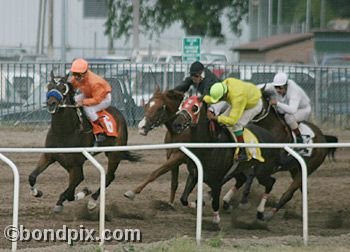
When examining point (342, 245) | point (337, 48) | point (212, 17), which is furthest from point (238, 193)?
point (212, 17)

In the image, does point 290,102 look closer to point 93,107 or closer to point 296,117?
point 296,117

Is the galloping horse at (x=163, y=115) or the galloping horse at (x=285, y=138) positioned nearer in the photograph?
the galloping horse at (x=163, y=115)

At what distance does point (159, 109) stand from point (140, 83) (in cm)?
964

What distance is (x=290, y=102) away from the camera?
14.4 metres

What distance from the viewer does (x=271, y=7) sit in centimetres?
3931

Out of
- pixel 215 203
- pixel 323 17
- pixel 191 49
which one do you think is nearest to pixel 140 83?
pixel 191 49

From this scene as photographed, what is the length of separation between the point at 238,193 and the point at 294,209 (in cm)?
75

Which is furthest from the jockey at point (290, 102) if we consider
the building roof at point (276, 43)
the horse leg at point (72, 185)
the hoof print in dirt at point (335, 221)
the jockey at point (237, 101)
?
the building roof at point (276, 43)

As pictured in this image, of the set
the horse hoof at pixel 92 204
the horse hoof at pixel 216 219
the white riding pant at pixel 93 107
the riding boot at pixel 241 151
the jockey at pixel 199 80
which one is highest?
the jockey at pixel 199 80

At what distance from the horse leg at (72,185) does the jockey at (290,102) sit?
2.48m

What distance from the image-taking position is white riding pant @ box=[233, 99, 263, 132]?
13.2 metres

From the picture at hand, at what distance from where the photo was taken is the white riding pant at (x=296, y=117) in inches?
562

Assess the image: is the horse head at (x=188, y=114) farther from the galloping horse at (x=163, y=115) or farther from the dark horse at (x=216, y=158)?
the galloping horse at (x=163, y=115)

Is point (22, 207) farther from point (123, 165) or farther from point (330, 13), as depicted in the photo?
point (330, 13)
